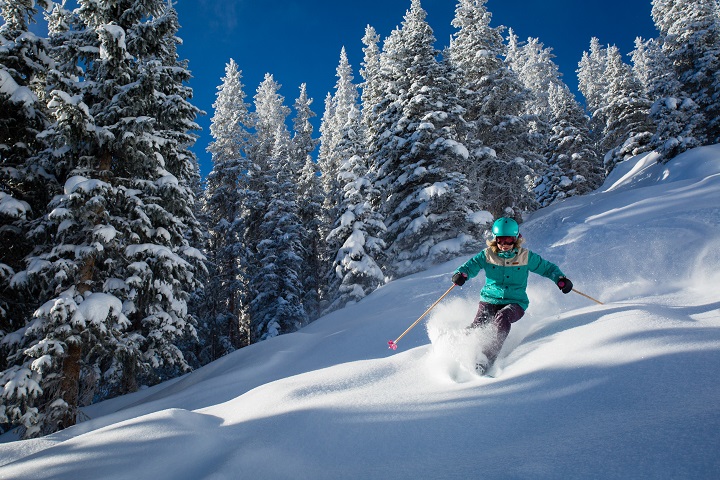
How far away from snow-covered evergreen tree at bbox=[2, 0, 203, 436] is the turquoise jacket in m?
7.99

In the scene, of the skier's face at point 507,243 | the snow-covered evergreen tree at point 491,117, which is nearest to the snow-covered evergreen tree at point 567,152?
the snow-covered evergreen tree at point 491,117

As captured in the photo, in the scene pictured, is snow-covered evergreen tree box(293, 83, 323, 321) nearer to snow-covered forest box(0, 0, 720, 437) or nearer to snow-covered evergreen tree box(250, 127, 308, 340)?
snow-covered forest box(0, 0, 720, 437)

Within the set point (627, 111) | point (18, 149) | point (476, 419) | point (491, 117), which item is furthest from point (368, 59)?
point (476, 419)

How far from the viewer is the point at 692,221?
8.69 metres

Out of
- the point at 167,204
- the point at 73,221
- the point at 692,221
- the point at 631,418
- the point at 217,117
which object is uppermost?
the point at 217,117

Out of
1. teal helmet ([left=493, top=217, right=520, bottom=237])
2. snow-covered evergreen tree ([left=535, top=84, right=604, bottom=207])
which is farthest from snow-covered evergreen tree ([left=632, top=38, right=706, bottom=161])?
teal helmet ([left=493, top=217, right=520, bottom=237])

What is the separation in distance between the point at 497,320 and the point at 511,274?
0.92 metres

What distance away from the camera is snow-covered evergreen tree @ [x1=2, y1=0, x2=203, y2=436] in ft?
26.8

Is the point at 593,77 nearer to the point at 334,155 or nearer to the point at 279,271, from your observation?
the point at 334,155

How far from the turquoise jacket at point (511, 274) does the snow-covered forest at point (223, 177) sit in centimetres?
802

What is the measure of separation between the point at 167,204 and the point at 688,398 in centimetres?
1137

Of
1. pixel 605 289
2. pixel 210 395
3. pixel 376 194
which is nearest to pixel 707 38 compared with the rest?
pixel 376 194

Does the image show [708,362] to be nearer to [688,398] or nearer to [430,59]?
[688,398]

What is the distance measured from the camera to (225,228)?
28109 mm
